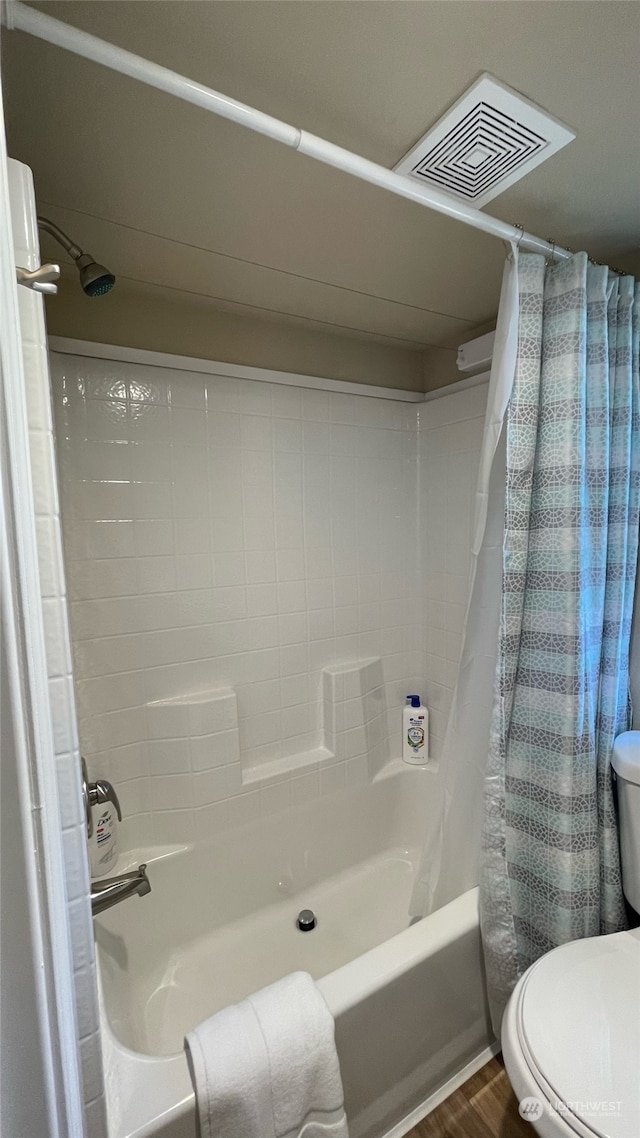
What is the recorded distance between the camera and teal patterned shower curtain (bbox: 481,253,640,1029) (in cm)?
103

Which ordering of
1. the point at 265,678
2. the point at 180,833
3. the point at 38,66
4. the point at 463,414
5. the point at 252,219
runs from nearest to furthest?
the point at 38,66 < the point at 252,219 < the point at 180,833 < the point at 265,678 < the point at 463,414

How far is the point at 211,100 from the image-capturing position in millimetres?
628

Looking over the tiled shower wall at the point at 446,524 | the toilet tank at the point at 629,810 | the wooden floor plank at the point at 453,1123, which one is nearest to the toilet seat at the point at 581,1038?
the toilet tank at the point at 629,810

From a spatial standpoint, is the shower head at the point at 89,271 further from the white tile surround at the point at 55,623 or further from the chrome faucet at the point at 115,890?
the chrome faucet at the point at 115,890

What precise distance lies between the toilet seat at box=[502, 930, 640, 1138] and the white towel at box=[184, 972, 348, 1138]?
318mm

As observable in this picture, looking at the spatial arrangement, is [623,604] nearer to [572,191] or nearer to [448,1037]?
[572,191]

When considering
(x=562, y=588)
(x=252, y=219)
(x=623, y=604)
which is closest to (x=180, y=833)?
(x=562, y=588)

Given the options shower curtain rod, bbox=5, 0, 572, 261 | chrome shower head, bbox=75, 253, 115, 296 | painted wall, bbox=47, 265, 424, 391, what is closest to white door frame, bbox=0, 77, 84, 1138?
shower curtain rod, bbox=5, 0, 572, 261

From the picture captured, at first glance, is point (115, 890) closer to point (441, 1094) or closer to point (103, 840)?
point (103, 840)

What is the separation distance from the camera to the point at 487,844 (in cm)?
113

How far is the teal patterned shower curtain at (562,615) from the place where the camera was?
40.4 inches

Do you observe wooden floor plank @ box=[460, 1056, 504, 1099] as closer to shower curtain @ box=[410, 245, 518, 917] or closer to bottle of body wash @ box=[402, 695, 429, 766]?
shower curtain @ box=[410, 245, 518, 917]

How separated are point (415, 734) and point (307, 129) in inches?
71.1

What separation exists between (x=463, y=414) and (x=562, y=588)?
0.90 meters
